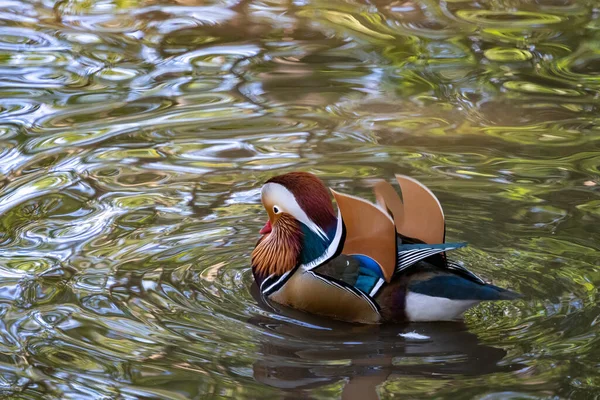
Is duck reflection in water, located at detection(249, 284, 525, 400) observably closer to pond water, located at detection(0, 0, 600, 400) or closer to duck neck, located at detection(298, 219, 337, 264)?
pond water, located at detection(0, 0, 600, 400)

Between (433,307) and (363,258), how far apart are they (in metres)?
0.39

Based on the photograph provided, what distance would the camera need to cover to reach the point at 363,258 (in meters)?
4.75

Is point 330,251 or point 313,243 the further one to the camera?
point 313,243

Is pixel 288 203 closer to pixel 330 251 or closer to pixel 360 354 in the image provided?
pixel 330 251

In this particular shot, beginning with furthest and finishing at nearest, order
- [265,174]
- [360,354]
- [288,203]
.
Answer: [265,174] < [288,203] < [360,354]

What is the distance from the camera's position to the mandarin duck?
15.2ft

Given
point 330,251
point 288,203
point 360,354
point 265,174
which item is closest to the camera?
point 360,354

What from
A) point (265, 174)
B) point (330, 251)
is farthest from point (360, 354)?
point (265, 174)

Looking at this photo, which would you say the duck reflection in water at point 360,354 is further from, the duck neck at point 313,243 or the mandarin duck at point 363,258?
the duck neck at point 313,243

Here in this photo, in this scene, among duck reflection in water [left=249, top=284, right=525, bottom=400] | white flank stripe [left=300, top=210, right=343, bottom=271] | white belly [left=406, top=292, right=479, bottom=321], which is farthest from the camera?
white flank stripe [left=300, top=210, right=343, bottom=271]

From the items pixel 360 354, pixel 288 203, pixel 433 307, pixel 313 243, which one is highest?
pixel 288 203

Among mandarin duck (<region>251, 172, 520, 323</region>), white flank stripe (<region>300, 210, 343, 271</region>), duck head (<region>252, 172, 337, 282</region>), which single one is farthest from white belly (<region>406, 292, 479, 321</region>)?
duck head (<region>252, 172, 337, 282</region>)

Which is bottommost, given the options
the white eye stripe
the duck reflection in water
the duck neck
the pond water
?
the duck reflection in water

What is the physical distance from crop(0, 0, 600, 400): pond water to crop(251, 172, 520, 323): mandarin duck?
0.40ft
